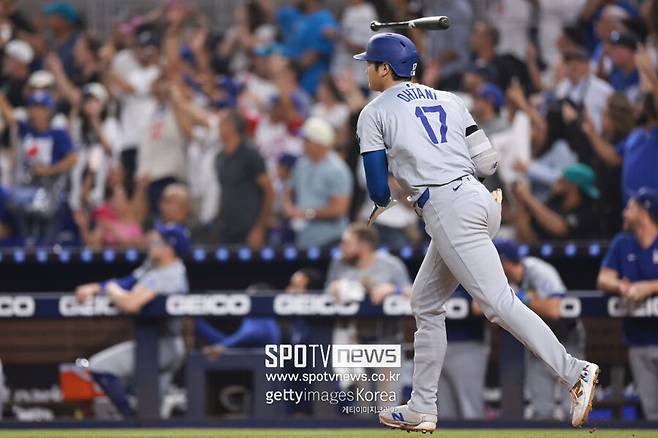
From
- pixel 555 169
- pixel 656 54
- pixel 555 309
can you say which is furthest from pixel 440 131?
pixel 656 54

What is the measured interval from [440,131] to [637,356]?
3.07 m

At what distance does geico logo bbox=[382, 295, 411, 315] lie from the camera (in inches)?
349

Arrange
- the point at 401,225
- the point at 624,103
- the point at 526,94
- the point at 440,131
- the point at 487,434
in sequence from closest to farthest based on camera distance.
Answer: the point at 440,131 < the point at 487,434 < the point at 624,103 < the point at 401,225 < the point at 526,94

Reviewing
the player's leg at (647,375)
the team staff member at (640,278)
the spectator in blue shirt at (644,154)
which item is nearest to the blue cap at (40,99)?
the spectator in blue shirt at (644,154)

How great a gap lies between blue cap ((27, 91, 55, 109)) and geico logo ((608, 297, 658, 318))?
238 inches

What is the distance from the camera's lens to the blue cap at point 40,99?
12395 millimetres

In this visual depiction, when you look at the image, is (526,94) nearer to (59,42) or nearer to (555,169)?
(555,169)

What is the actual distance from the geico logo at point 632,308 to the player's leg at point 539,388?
0.60 metres

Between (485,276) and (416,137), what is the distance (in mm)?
743

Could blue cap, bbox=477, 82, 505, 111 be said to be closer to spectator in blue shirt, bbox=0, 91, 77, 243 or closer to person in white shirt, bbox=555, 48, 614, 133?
person in white shirt, bbox=555, 48, 614, 133

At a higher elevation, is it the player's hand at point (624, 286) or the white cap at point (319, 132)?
the white cap at point (319, 132)

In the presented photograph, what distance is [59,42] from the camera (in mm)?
14352

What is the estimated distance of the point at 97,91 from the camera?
43.0ft

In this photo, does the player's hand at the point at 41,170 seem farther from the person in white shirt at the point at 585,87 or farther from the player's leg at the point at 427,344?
the player's leg at the point at 427,344
